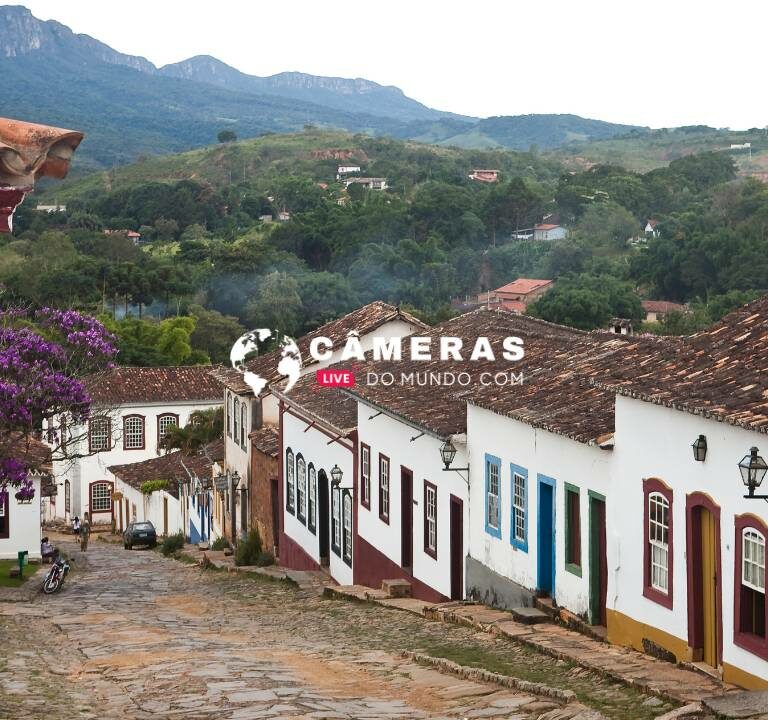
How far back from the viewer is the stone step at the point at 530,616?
1620 centimetres

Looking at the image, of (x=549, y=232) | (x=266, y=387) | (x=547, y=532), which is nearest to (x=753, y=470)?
(x=547, y=532)

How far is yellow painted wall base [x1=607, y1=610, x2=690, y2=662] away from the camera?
13195 mm

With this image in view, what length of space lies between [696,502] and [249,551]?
19.1 metres

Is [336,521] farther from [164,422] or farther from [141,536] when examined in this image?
[164,422]

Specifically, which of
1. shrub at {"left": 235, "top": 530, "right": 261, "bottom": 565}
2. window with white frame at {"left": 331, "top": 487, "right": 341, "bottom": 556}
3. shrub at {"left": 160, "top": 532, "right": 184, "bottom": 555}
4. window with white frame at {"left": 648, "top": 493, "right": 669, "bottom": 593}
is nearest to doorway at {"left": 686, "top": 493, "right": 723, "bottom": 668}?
window with white frame at {"left": 648, "top": 493, "right": 669, "bottom": 593}

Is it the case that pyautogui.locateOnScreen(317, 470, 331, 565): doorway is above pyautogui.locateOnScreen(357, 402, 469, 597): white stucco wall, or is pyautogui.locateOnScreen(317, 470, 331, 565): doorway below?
below

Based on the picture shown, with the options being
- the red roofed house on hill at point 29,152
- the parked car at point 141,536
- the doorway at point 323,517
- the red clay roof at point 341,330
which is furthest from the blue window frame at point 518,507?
the parked car at point 141,536

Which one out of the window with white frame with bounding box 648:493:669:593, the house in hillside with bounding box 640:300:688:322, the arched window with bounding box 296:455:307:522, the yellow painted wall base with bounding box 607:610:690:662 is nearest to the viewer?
the yellow painted wall base with bounding box 607:610:690:662

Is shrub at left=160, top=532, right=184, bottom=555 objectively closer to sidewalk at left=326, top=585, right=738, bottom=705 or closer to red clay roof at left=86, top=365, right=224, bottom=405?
red clay roof at left=86, top=365, right=224, bottom=405

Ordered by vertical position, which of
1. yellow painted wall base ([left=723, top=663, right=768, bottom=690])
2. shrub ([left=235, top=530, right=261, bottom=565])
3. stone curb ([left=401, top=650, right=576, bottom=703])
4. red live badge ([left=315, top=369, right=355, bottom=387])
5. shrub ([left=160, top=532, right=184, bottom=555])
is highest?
red live badge ([left=315, top=369, right=355, bottom=387])

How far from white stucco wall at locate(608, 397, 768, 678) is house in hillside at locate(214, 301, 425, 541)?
51.7 feet

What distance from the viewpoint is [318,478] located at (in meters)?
26.6

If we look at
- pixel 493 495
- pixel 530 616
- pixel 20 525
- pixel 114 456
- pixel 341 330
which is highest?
pixel 341 330

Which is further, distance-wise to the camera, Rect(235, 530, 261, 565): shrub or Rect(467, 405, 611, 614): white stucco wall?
Rect(235, 530, 261, 565): shrub
